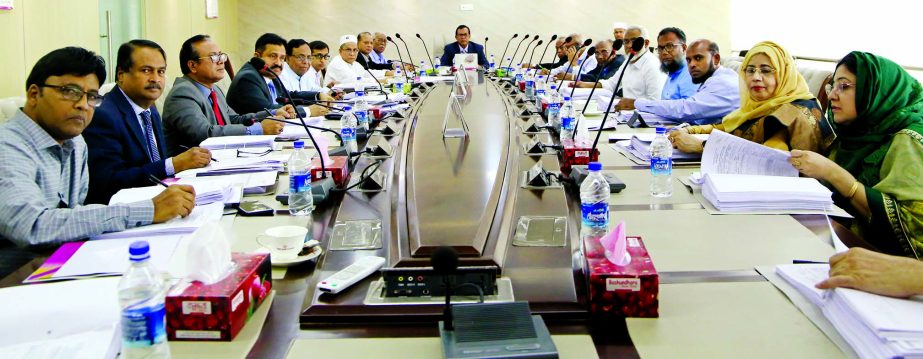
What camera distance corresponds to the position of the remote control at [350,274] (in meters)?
1.06

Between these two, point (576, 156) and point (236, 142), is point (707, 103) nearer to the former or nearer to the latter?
point (576, 156)

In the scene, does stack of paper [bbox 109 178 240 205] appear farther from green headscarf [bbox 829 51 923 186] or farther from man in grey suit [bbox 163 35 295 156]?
green headscarf [bbox 829 51 923 186]

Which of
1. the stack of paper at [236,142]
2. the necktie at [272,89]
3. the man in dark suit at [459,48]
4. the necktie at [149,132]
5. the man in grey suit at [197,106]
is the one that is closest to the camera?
the necktie at [149,132]

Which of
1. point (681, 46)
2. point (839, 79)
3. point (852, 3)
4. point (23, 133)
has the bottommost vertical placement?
point (23, 133)

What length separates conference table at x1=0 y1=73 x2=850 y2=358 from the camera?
939 mm

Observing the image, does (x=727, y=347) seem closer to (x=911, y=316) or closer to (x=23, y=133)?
(x=911, y=316)

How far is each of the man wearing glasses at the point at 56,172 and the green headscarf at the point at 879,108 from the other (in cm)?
164

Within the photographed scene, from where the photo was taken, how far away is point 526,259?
1.19 meters

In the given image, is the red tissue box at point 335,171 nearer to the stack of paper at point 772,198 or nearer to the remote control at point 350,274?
the remote control at point 350,274

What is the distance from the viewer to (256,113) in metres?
3.48

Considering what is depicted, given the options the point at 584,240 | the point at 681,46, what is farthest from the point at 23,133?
the point at 681,46

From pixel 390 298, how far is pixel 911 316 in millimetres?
702

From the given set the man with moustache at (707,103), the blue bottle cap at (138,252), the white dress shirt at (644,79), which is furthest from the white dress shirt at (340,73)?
the blue bottle cap at (138,252)

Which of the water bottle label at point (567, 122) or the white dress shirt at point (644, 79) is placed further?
the white dress shirt at point (644, 79)
